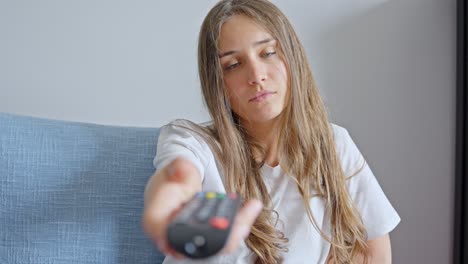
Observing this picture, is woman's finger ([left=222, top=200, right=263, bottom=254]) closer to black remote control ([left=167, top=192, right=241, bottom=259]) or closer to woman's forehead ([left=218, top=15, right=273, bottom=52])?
black remote control ([left=167, top=192, right=241, bottom=259])

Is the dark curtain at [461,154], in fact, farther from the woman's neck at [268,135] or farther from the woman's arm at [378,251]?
the woman's neck at [268,135]

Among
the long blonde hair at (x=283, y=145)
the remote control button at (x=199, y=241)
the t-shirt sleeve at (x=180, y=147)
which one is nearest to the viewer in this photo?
the remote control button at (x=199, y=241)

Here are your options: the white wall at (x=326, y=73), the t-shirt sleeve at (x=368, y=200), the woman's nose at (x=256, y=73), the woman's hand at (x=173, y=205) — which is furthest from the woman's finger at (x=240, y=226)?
the white wall at (x=326, y=73)

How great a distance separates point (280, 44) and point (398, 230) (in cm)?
66

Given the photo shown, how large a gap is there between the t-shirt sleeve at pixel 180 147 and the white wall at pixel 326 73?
1.02 ft

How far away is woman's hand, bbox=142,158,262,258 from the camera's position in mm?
434

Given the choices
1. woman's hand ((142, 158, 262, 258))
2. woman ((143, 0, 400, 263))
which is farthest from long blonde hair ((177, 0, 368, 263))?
woman's hand ((142, 158, 262, 258))

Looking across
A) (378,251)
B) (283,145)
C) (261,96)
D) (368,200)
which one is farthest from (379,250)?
(261,96)

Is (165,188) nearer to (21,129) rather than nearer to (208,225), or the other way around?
(208,225)

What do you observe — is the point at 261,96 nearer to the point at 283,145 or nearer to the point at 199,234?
the point at 283,145

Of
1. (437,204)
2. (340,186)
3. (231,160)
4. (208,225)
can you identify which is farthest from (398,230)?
(208,225)

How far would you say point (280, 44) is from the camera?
0.85 metres

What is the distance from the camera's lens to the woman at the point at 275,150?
832 millimetres

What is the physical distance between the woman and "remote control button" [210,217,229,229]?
355 millimetres
